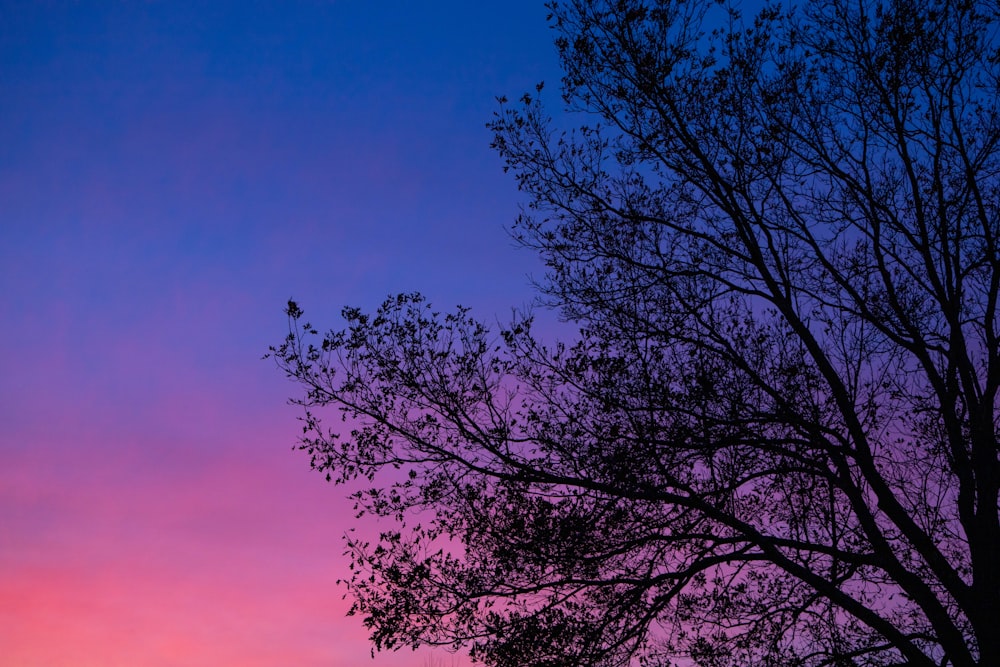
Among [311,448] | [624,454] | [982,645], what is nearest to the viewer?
[982,645]

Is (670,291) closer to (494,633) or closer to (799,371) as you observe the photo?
(799,371)

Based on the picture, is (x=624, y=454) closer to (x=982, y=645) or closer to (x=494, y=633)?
(x=494, y=633)

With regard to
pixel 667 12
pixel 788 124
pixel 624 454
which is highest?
pixel 667 12

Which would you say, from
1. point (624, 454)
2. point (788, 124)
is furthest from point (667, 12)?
point (624, 454)

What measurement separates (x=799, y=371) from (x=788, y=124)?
385 cm

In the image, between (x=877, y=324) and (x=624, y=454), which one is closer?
(x=624, y=454)

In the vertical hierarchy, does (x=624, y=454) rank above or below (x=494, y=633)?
above

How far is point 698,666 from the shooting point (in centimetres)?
1247

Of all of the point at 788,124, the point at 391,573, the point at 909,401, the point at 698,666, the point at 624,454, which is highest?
the point at 788,124

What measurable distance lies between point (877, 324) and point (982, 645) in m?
4.54

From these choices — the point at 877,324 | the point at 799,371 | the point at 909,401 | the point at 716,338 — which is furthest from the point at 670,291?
the point at 909,401

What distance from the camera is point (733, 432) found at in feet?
40.8

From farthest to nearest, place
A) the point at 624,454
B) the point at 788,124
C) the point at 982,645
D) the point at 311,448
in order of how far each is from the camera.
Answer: the point at 788,124 → the point at 311,448 → the point at 624,454 → the point at 982,645

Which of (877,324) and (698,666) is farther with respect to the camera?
(877,324)
